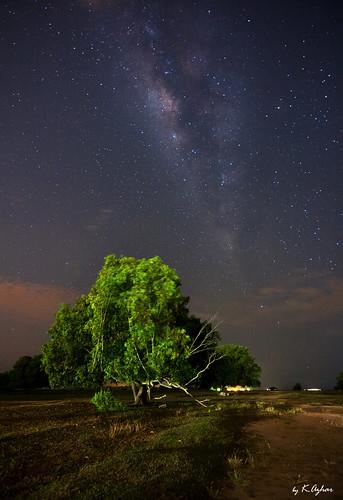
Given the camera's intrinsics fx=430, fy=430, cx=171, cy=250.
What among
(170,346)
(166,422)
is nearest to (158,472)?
(166,422)

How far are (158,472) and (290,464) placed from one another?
4.63 meters

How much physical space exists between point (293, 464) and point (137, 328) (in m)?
18.8

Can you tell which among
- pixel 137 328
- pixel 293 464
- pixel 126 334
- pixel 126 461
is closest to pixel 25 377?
pixel 126 334

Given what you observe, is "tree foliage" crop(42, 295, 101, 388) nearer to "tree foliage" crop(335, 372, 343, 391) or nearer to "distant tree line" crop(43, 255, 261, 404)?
"distant tree line" crop(43, 255, 261, 404)

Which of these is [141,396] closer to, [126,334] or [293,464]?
[126,334]

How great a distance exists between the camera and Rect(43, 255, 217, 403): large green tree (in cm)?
3172

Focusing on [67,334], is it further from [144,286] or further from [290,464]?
[290,464]

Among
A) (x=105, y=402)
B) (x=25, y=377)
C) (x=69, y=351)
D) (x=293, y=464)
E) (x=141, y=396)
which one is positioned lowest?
(x=293, y=464)

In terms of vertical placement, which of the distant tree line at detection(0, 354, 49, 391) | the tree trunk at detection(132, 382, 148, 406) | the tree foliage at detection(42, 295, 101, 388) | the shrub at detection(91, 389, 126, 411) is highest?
the distant tree line at detection(0, 354, 49, 391)

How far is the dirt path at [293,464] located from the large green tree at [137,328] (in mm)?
9325

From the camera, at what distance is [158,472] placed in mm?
12586

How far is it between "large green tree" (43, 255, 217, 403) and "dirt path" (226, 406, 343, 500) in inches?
367

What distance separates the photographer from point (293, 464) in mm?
14234

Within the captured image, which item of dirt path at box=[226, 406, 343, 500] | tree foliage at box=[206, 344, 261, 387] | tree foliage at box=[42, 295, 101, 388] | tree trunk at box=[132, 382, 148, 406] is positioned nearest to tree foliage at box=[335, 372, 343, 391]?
tree foliage at box=[206, 344, 261, 387]
